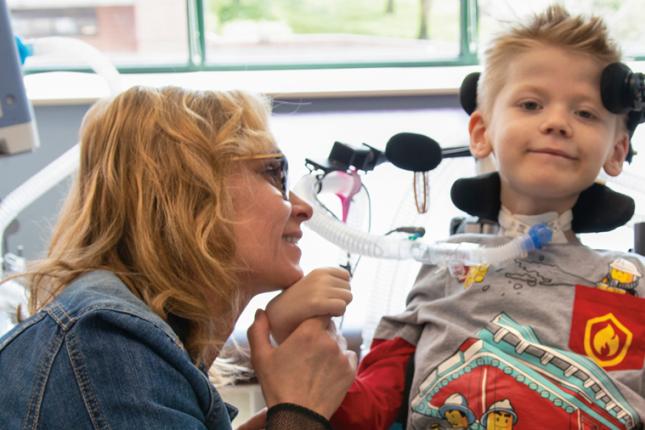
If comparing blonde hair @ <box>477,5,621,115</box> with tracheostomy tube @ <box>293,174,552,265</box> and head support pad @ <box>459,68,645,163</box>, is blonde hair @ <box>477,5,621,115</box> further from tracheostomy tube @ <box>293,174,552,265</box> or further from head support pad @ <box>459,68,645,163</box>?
tracheostomy tube @ <box>293,174,552,265</box>

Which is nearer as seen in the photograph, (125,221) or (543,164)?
(125,221)

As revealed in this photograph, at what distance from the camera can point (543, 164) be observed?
1.56m

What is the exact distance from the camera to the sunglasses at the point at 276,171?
143 centimetres

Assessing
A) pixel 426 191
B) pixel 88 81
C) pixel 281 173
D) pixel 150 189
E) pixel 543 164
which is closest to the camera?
pixel 150 189

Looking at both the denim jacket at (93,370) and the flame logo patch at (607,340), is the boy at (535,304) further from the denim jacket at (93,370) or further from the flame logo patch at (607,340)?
the denim jacket at (93,370)

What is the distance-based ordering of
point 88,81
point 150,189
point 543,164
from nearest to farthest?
1. point 150,189
2. point 543,164
3. point 88,81

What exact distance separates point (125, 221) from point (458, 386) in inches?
26.6

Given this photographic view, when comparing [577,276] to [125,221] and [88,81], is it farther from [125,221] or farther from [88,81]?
[88,81]

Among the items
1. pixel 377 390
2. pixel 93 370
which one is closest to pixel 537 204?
pixel 377 390

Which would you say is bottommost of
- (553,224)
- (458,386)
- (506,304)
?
(458,386)

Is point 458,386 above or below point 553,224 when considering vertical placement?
below

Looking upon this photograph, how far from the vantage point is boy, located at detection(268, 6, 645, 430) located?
58.1 inches

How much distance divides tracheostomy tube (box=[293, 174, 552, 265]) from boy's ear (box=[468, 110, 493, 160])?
0.65ft

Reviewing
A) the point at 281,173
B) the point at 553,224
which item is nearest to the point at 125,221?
the point at 281,173
